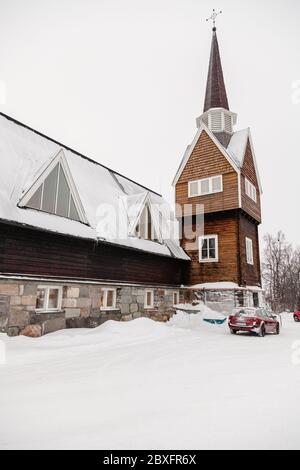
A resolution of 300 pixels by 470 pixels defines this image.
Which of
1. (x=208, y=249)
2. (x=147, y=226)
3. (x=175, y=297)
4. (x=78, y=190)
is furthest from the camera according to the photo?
(x=208, y=249)

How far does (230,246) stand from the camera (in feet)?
63.2

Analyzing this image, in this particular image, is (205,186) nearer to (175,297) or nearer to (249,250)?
(249,250)

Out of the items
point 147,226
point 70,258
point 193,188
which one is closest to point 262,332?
point 147,226

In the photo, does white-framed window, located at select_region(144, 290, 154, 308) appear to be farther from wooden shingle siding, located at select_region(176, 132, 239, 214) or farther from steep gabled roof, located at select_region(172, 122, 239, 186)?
steep gabled roof, located at select_region(172, 122, 239, 186)

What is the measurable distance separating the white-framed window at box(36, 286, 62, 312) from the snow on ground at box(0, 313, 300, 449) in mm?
1582

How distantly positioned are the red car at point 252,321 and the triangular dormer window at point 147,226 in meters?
6.20

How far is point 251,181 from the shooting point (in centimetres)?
2188

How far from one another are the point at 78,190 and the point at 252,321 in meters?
10.0

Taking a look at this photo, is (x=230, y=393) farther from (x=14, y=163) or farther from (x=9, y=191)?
(x=14, y=163)

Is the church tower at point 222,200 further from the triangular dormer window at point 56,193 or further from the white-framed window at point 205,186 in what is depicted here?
the triangular dormer window at point 56,193

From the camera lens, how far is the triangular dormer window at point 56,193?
11.3m

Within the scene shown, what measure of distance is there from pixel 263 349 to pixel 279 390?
485cm
